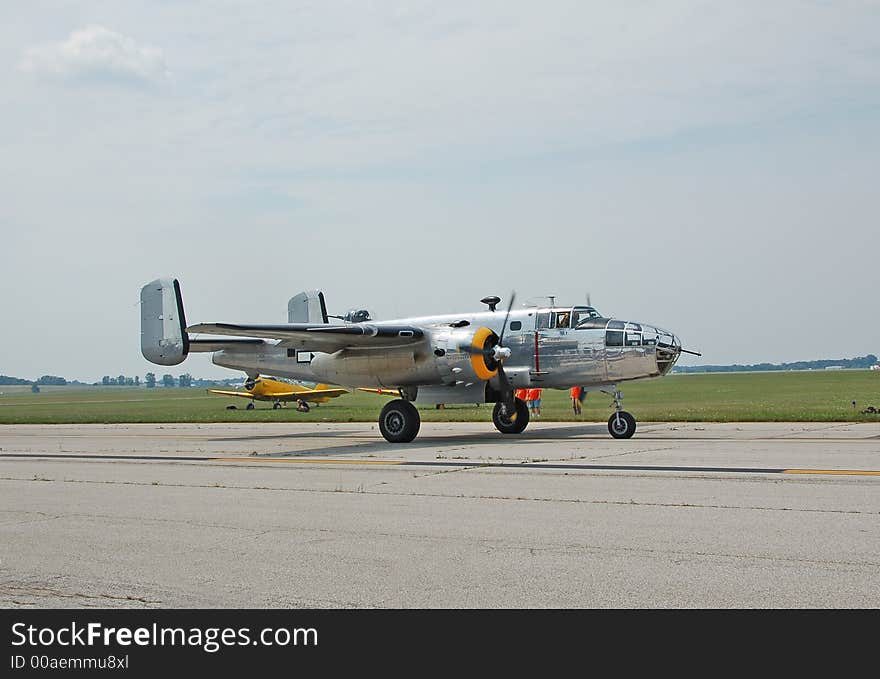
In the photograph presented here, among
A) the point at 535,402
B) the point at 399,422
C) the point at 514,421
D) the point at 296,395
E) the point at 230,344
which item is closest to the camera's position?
the point at 399,422

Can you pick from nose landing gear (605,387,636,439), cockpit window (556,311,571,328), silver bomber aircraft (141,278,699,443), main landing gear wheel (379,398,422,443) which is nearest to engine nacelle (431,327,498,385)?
silver bomber aircraft (141,278,699,443)

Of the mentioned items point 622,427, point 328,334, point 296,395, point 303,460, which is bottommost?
point 303,460

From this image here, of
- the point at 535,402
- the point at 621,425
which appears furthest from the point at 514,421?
the point at 535,402

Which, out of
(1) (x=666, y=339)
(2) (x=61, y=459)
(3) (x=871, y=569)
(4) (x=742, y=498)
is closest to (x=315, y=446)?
(2) (x=61, y=459)

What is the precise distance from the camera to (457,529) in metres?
10.4

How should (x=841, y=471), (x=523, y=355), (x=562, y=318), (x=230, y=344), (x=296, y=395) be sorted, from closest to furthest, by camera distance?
(x=841, y=471) → (x=562, y=318) → (x=523, y=355) → (x=230, y=344) → (x=296, y=395)

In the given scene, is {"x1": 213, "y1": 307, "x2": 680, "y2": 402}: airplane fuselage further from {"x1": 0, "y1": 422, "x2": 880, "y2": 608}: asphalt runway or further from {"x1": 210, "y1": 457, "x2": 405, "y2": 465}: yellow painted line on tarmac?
{"x1": 210, "y1": 457, "x2": 405, "y2": 465}: yellow painted line on tarmac

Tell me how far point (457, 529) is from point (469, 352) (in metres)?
14.2

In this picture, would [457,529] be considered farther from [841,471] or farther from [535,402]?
[535,402]

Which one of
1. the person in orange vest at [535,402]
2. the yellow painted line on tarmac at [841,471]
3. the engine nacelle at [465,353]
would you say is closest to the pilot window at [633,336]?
the engine nacelle at [465,353]

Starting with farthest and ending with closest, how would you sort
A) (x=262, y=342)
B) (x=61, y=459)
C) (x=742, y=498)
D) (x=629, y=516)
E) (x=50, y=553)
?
(x=262, y=342) → (x=61, y=459) → (x=742, y=498) → (x=629, y=516) → (x=50, y=553)
